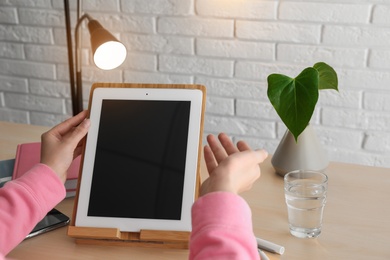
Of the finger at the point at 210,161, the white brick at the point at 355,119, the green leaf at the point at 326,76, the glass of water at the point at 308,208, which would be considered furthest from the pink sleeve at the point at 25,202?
the white brick at the point at 355,119

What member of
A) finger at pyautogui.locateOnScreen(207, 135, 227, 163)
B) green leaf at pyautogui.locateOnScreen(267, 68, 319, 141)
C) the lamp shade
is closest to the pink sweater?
finger at pyautogui.locateOnScreen(207, 135, 227, 163)

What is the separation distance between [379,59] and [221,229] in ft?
3.91

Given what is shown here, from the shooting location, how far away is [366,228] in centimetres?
97

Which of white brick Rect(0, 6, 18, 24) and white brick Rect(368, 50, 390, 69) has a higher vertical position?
white brick Rect(0, 6, 18, 24)

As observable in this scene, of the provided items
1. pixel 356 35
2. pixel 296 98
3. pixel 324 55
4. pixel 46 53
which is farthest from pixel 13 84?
pixel 296 98

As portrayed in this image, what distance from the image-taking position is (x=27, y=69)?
213cm

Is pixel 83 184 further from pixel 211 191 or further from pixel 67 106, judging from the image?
pixel 67 106

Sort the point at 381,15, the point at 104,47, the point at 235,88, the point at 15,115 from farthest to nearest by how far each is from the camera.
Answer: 1. the point at 15,115
2. the point at 235,88
3. the point at 381,15
4. the point at 104,47

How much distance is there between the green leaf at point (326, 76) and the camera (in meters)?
1.07

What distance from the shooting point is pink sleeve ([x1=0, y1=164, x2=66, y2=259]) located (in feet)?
2.86

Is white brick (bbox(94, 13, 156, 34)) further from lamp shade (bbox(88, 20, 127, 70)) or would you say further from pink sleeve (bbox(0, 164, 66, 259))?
pink sleeve (bbox(0, 164, 66, 259))

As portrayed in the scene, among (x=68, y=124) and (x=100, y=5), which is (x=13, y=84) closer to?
(x=100, y=5)

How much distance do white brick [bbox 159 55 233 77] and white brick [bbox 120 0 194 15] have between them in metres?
0.15

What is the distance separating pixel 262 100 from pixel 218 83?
157 mm
